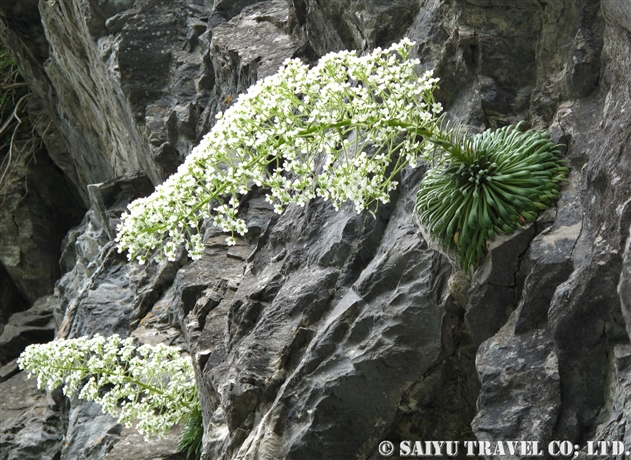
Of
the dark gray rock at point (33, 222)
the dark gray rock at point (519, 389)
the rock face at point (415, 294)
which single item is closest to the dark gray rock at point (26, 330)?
the dark gray rock at point (33, 222)

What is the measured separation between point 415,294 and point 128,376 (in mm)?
4268

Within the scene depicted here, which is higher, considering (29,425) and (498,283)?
(498,283)

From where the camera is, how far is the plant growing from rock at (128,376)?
8820mm

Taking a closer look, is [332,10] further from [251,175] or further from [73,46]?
[73,46]

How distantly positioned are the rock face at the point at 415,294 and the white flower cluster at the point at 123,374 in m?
0.63

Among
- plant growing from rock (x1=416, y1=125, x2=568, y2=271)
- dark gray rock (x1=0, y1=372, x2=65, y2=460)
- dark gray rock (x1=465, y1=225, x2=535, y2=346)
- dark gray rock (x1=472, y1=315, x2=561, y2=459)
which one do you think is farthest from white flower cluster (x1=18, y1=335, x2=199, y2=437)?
dark gray rock (x1=472, y1=315, x2=561, y2=459)

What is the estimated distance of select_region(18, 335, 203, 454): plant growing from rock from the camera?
8820 millimetres

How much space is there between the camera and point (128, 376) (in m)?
9.00

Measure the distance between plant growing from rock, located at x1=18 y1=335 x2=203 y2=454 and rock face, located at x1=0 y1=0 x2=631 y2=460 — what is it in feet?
2.00

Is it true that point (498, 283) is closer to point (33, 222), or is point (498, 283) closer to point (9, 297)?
point (33, 222)

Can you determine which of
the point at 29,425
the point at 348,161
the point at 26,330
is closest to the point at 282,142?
the point at 348,161

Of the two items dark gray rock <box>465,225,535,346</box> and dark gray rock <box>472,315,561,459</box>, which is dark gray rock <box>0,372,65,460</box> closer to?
dark gray rock <box>465,225,535,346</box>

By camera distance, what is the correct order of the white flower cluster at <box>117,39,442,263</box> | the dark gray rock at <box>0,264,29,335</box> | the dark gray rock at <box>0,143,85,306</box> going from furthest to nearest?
the dark gray rock at <box>0,264,29,335</box>
the dark gray rock at <box>0,143,85,306</box>
the white flower cluster at <box>117,39,442,263</box>

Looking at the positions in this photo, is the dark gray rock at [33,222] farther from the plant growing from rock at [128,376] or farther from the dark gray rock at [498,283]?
the dark gray rock at [498,283]
